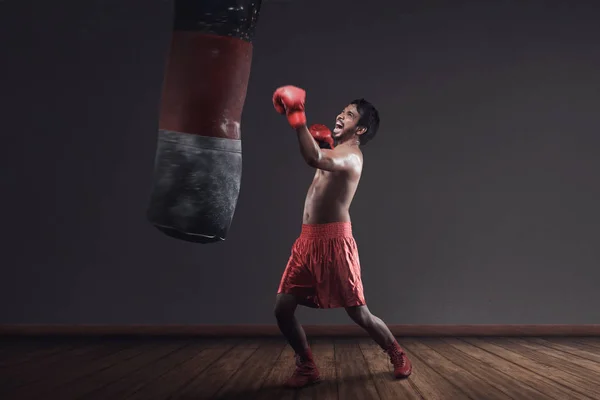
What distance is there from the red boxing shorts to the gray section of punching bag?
0.62m

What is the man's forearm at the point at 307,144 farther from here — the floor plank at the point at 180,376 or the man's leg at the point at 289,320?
the floor plank at the point at 180,376

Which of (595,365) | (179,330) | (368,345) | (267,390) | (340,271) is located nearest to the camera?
(267,390)

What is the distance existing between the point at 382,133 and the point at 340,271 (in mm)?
1549

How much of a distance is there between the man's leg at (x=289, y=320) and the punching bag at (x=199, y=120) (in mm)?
615

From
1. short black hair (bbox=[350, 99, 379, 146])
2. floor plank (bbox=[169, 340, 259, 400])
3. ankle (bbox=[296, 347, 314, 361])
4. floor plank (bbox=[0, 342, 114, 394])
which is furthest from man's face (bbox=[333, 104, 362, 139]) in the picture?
floor plank (bbox=[0, 342, 114, 394])

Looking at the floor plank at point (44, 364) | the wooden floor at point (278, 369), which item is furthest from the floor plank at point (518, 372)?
the floor plank at point (44, 364)

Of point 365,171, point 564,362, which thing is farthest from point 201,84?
point 564,362

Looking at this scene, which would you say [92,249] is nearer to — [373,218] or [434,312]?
[373,218]

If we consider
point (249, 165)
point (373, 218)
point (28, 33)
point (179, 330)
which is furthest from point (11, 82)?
point (373, 218)

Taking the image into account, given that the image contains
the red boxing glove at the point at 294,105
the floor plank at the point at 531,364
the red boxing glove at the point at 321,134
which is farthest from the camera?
the red boxing glove at the point at 321,134

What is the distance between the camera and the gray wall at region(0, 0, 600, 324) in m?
3.46

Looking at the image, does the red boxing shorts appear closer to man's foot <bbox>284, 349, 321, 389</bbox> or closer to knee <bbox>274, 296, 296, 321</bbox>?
knee <bbox>274, 296, 296, 321</bbox>

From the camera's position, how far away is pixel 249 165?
3523 mm

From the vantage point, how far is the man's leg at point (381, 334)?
88.9 inches
